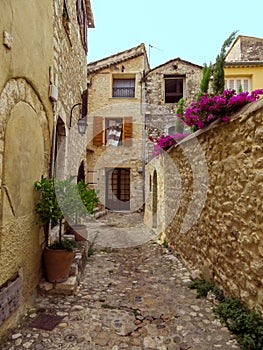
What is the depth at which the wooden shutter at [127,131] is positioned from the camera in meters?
12.6

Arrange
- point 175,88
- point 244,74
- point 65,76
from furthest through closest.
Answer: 1. point 175,88
2. point 244,74
3. point 65,76

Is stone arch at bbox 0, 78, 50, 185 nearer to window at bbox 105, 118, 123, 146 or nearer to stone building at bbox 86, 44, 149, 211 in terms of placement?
stone building at bbox 86, 44, 149, 211

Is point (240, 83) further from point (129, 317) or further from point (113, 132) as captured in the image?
point (129, 317)

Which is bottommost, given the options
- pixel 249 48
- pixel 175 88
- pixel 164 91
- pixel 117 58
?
pixel 164 91

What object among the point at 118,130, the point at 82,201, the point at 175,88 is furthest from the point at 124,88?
the point at 82,201

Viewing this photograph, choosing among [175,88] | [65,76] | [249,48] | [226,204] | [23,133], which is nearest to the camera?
[23,133]

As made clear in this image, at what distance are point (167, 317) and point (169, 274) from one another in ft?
4.37

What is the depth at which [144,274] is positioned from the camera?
393cm

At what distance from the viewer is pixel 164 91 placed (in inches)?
502

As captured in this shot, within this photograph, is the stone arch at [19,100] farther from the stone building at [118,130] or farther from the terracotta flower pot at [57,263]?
the stone building at [118,130]

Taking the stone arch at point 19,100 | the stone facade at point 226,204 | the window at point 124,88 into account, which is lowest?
the stone facade at point 226,204

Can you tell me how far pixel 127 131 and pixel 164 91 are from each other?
280 cm

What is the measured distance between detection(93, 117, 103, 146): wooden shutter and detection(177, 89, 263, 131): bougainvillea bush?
9.32m

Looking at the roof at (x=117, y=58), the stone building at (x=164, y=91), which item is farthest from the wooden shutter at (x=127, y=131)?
the roof at (x=117, y=58)
